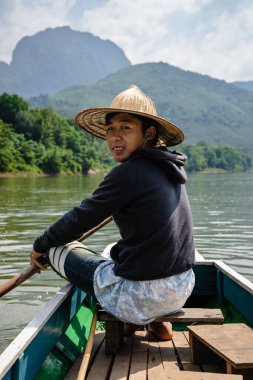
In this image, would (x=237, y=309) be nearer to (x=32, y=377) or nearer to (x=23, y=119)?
(x=32, y=377)

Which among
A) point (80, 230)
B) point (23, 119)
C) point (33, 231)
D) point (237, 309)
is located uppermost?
point (23, 119)

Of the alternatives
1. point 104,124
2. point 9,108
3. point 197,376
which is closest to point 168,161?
point 104,124

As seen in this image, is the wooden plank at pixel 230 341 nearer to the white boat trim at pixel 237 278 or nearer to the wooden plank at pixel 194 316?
the wooden plank at pixel 194 316

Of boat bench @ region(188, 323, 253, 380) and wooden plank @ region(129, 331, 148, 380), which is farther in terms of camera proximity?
wooden plank @ region(129, 331, 148, 380)

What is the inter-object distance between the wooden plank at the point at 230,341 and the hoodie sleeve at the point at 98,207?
0.92 meters

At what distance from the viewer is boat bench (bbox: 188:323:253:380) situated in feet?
8.17

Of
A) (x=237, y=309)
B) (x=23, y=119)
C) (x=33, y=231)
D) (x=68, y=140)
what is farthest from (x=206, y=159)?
(x=237, y=309)

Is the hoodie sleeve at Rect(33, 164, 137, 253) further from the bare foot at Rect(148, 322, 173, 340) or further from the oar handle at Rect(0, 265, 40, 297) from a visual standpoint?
the bare foot at Rect(148, 322, 173, 340)

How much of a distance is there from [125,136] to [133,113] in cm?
16

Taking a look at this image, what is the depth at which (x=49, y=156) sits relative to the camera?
213ft

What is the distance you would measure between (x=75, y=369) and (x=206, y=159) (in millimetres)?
139459

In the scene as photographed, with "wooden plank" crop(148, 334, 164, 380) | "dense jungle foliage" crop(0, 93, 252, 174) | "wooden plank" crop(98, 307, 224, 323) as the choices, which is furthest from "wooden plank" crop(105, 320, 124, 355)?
"dense jungle foliage" crop(0, 93, 252, 174)

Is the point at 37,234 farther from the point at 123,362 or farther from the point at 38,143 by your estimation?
the point at 38,143

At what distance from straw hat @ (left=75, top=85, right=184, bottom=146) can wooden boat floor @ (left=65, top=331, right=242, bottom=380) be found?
58.3 inches
